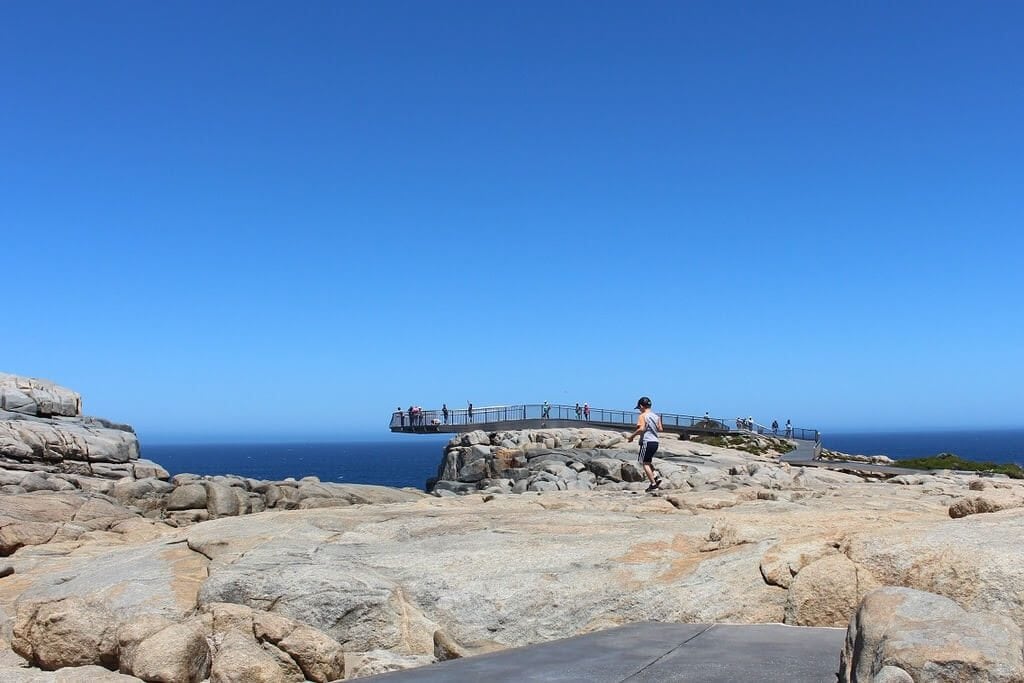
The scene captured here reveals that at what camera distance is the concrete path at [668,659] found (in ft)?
19.4

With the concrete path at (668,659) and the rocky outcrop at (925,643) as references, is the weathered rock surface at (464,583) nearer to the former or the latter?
the rocky outcrop at (925,643)

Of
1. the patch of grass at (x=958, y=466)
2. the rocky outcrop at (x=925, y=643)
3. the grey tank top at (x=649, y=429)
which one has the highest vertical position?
→ the grey tank top at (x=649, y=429)

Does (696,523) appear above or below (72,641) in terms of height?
above

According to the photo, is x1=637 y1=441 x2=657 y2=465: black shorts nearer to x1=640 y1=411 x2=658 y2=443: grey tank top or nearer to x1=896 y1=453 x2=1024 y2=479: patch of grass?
x1=640 y1=411 x2=658 y2=443: grey tank top

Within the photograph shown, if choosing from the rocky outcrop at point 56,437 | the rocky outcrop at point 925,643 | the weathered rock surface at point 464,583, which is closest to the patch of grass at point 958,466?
the weathered rock surface at point 464,583

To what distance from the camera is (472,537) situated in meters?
10.9

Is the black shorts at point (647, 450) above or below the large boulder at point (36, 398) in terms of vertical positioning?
below

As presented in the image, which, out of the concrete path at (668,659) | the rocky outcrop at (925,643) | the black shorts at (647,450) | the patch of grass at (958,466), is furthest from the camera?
the patch of grass at (958,466)

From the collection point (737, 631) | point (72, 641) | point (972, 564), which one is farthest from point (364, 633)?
point (972, 564)

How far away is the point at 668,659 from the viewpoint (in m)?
6.36

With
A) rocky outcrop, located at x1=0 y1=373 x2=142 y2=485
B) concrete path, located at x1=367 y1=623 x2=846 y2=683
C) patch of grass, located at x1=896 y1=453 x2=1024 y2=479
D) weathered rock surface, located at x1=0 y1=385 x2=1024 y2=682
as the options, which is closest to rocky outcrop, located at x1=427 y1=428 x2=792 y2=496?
patch of grass, located at x1=896 y1=453 x2=1024 y2=479

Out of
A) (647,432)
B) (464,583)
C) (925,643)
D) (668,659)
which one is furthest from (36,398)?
(925,643)

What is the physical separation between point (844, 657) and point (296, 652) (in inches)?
189

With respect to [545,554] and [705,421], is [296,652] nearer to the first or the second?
[545,554]
